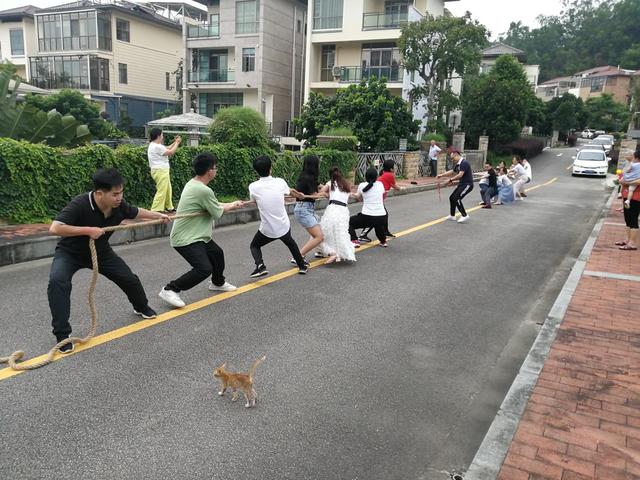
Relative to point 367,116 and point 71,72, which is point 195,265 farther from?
point 71,72

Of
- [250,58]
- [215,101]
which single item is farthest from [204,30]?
[215,101]

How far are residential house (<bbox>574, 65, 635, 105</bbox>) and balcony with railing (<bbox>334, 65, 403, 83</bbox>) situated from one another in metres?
55.1

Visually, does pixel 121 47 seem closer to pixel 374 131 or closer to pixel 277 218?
pixel 374 131

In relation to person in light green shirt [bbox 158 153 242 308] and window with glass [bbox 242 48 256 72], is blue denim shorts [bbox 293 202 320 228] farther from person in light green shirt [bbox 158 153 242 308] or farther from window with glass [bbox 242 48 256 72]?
window with glass [bbox 242 48 256 72]

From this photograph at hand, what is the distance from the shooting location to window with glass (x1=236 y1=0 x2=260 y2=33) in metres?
32.6

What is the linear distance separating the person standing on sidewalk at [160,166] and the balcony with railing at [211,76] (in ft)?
84.1

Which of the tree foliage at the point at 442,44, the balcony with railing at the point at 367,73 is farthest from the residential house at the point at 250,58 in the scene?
the tree foliage at the point at 442,44

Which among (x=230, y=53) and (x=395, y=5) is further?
(x=230, y=53)

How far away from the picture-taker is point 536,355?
468 cm

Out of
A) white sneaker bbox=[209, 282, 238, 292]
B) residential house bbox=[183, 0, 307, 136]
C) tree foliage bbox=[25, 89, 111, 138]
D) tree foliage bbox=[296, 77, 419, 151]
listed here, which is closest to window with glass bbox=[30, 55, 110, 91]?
residential house bbox=[183, 0, 307, 136]

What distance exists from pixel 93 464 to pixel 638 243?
10.3m

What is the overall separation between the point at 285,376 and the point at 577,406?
7.35ft

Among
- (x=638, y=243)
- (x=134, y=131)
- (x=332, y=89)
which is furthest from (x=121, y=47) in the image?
(x=638, y=243)

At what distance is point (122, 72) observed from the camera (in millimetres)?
36844
